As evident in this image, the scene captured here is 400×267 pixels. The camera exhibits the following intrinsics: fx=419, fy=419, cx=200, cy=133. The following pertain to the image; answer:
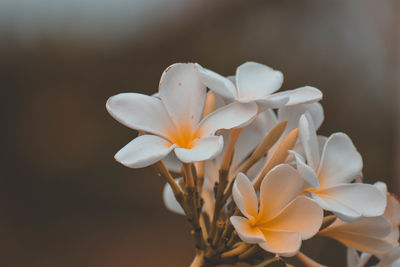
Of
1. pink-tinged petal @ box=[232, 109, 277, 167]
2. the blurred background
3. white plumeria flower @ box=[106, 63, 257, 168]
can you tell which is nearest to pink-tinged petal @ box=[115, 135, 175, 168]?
white plumeria flower @ box=[106, 63, 257, 168]

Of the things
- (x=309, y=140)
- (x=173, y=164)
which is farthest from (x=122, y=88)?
(x=309, y=140)

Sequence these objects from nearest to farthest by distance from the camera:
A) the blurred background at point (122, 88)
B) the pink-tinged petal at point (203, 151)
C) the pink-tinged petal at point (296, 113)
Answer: the pink-tinged petal at point (203, 151), the pink-tinged petal at point (296, 113), the blurred background at point (122, 88)

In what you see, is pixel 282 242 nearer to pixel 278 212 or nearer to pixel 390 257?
pixel 278 212

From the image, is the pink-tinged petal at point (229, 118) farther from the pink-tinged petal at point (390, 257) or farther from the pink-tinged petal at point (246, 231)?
the pink-tinged petal at point (390, 257)

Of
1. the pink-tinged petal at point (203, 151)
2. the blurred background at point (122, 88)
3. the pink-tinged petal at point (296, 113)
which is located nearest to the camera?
the pink-tinged petal at point (203, 151)

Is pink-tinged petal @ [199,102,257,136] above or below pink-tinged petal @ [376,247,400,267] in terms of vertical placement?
above

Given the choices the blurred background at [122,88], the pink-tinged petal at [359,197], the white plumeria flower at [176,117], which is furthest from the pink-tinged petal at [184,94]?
the blurred background at [122,88]

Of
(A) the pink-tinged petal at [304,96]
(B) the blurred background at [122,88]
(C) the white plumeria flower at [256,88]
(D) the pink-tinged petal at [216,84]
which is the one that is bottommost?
(B) the blurred background at [122,88]

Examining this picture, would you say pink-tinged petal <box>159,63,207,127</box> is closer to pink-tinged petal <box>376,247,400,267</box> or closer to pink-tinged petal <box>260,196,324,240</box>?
pink-tinged petal <box>260,196,324,240</box>
